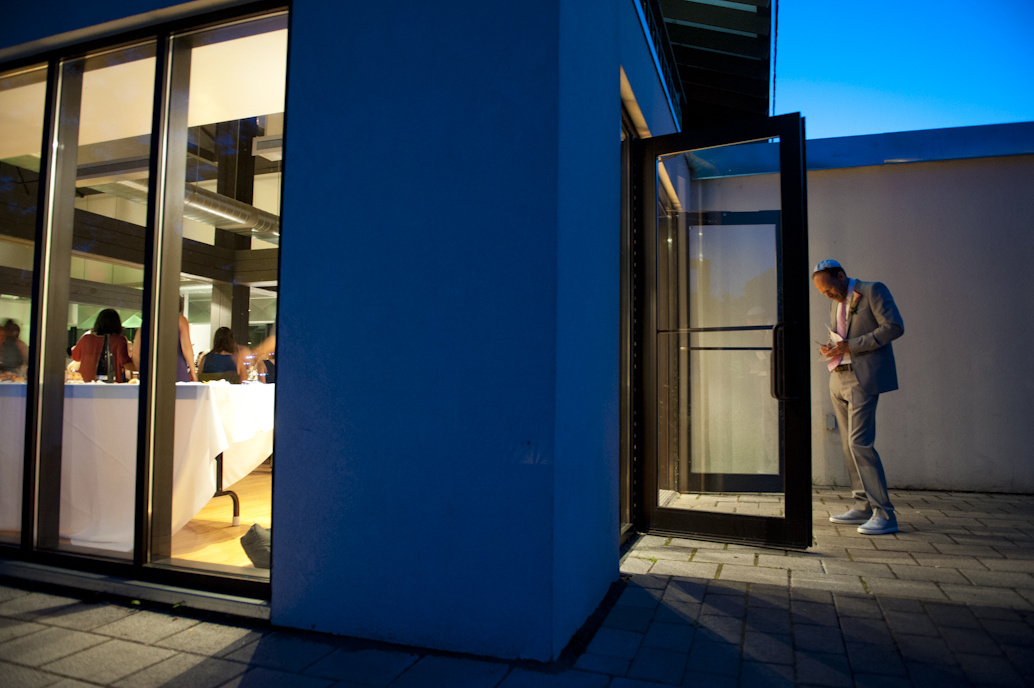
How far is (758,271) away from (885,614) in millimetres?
2237

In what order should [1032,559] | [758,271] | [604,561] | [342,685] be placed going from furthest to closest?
[758,271]
[1032,559]
[604,561]
[342,685]

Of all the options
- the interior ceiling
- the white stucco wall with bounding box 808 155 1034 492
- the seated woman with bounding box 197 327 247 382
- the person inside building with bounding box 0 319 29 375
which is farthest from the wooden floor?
the interior ceiling

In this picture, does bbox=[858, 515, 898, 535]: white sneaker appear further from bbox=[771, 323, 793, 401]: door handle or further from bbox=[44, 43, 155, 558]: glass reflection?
bbox=[44, 43, 155, 558]: glass reflection

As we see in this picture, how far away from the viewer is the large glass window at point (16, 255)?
321cm

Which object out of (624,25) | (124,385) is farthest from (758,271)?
(124,385)

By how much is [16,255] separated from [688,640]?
375 centimetres

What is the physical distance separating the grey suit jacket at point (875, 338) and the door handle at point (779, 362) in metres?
0.84

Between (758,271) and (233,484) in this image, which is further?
(758,271)

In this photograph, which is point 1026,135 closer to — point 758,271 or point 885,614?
point 758,271

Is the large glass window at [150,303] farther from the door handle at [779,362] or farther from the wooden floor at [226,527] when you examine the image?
the door handle at [779,362]

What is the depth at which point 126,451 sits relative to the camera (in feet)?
9.56

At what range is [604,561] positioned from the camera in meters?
2.64

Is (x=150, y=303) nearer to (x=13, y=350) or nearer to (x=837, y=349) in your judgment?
(x=13, y=350)

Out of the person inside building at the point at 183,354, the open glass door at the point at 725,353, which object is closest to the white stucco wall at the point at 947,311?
the open glass door at the point at 725,353
